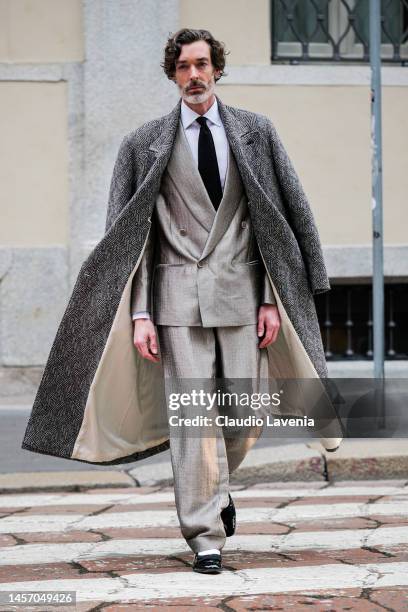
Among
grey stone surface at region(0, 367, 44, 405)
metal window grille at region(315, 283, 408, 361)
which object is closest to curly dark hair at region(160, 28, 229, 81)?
grey stone surface at region(0, 367, 44, 405)

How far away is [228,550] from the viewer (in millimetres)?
4969

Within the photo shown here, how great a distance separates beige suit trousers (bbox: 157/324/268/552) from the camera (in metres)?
4.55

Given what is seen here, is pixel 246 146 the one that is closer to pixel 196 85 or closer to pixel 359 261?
pixel 196 85

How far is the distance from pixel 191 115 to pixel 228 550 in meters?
1.60

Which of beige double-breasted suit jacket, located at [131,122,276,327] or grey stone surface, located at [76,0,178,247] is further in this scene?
grey stone surface, located at [76,0,178,247]

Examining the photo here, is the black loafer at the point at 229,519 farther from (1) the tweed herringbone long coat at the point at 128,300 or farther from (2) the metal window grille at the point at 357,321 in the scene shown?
(2) the metal window grille at the point at 357,321

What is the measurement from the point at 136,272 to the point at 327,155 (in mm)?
5563

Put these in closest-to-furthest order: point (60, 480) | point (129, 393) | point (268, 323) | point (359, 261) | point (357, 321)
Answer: point (268, 323)
point (129, 393)
point (60, 480)
point (359, 261)
point (357, 321)

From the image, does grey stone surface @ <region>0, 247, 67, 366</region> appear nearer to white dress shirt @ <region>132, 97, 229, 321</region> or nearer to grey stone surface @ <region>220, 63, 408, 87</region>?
grey stone surface @ <region>220, 63, 408, 87</region>

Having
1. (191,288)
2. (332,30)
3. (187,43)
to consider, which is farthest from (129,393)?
(332,30)

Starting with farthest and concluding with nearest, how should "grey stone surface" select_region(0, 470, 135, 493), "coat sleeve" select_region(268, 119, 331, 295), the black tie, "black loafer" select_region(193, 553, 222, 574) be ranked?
1. "grey stone surface" select_region(0, 470, 135, 493)
2. "coat sleeve" select_region(268, 119, 331, 295)
3. the black tie
4. "black loafer" select_region(193, 553, 222, 574)

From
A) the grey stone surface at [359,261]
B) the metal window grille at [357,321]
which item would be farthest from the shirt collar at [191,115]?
the metal window grille at [357,321]

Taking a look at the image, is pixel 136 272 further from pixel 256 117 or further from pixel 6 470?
pixel 6 470

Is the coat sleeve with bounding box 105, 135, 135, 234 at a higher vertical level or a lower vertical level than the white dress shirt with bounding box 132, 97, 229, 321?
lower
